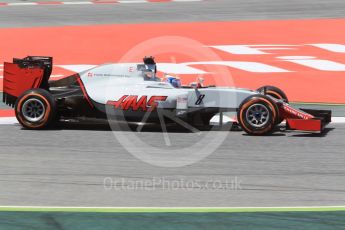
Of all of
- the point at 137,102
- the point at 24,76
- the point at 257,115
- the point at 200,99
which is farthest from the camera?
the point at 24,76

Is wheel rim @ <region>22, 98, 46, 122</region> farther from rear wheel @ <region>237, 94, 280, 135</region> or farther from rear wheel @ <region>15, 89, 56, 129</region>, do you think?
rear wheel @ <region>237, 94, 280, 135</region>

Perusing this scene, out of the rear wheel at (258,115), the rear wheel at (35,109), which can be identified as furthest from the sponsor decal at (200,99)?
the rear wheel at (35,109)

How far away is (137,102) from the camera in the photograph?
13953 mm

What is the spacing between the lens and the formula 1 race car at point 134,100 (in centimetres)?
1363

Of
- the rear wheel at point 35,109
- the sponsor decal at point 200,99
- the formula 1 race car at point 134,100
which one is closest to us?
the formula 1 race car at point 134,100

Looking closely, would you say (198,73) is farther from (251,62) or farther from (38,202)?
(38,202)

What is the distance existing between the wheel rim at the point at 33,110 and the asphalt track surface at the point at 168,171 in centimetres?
27

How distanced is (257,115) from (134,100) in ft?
6.49

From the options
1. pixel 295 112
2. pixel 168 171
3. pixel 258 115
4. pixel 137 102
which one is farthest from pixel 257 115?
pixel 168 171

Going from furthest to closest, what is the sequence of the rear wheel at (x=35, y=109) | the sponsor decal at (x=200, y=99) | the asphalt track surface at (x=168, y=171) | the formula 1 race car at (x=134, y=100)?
the rear wheel at (x=35, y=109) < the sponsor decal at (x=200, y=99) < the formula 1 race car at (x=134, y=100) < the asphalt track surface at (x=168, y=171)

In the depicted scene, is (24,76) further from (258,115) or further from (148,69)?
(258,115)

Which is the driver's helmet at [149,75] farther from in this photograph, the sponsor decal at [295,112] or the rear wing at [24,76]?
the sponsor decal at [295,112]

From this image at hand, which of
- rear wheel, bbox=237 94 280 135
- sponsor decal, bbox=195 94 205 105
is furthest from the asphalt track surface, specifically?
sponsor decal, bbox=195 94 205 105

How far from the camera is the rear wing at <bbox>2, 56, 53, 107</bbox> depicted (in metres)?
14.7
